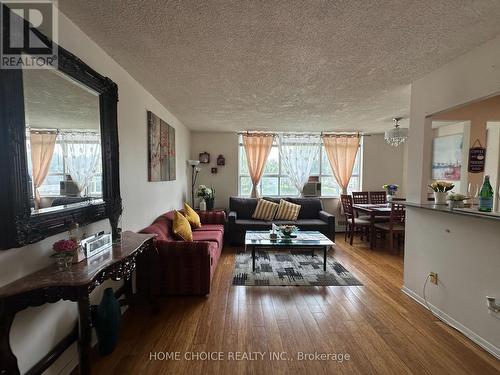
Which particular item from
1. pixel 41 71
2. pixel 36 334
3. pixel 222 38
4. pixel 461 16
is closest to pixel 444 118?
pixel 461 16

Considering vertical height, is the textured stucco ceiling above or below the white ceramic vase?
above

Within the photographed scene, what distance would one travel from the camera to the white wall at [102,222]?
1278 mm

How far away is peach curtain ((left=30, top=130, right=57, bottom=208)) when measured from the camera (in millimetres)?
1312

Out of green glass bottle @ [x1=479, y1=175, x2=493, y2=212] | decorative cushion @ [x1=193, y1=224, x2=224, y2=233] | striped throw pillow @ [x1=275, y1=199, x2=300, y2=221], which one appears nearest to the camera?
green glass bottle @ [x1=479, y1=175, x2=493, y2=212]

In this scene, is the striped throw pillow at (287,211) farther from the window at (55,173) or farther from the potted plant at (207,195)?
the window at (55,173)

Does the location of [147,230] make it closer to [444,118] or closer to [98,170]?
[98,170]

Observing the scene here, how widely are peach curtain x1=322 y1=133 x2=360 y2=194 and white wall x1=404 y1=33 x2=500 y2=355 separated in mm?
2811

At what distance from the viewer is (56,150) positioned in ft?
4.94

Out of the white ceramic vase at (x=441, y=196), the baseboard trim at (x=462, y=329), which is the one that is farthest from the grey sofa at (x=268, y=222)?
the white ceramic vase at (x=441, y=196)

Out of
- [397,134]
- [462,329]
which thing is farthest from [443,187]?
[397,134]

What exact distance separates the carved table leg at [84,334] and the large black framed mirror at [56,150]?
1.49ft

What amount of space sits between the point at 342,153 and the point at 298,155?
102 centimetres

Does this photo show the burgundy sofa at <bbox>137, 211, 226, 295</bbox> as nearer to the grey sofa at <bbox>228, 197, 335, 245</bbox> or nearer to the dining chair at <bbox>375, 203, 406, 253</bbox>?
the grey sofa at <bbox>228, 197, 335, 245</bbox>

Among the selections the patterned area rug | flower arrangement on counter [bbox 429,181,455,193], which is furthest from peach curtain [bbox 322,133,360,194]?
flower arrangement on counter [bbox 429,181,455,193]
